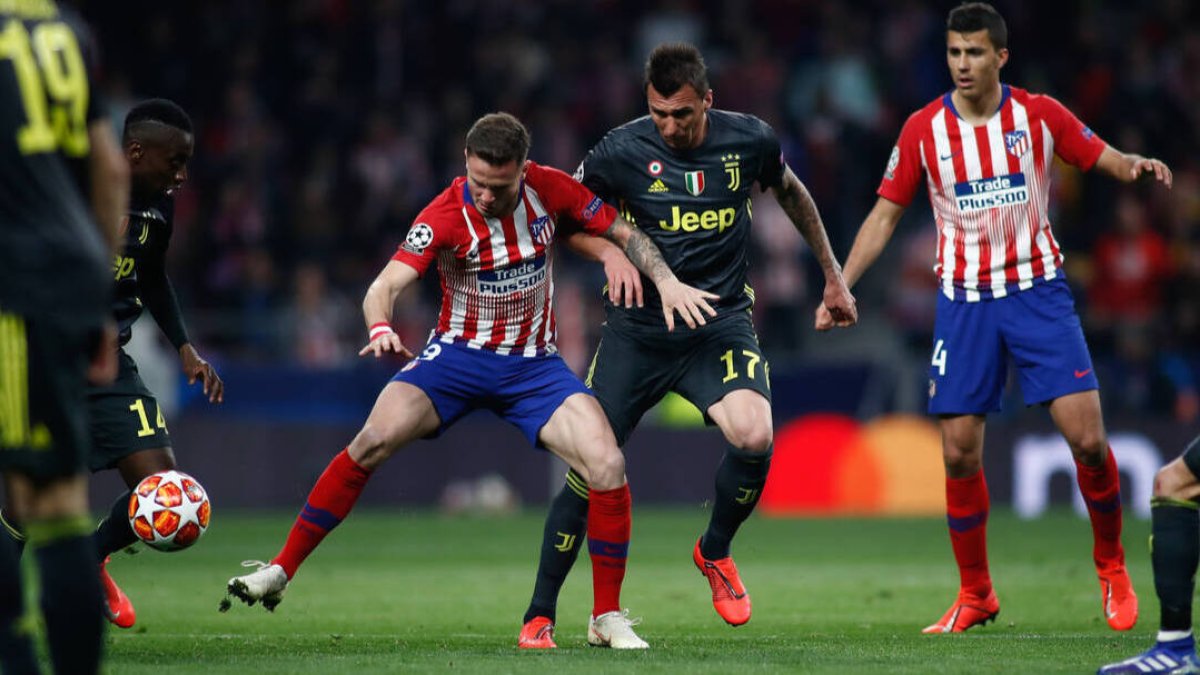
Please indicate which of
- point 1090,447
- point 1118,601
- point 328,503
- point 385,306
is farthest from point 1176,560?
point 328,503

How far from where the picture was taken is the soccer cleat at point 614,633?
7129 mm

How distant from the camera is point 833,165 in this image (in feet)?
61.6

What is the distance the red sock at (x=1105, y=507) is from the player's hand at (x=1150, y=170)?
134 cm

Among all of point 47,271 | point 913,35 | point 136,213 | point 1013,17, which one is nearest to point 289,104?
point 913,35

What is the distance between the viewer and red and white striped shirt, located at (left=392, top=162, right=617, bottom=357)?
7.49m

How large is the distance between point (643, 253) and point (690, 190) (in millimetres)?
462

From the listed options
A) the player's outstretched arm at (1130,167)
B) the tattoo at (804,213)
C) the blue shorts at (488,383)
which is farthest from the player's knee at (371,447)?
the player's outstretched arm at (1130,167)

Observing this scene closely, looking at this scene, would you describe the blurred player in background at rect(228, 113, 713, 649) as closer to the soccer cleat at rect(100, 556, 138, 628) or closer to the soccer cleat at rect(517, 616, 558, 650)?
the soccer cleat at rect(517, 616, 558, 650)

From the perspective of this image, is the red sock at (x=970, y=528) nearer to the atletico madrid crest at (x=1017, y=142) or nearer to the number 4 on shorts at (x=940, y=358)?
the number 4 on shorts at (x=940, y=358)

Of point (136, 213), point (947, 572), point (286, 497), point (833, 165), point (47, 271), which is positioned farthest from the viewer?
point (833, 165)

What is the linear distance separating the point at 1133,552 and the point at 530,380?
6.27 metres

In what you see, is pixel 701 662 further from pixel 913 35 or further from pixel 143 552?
pixel 913 35

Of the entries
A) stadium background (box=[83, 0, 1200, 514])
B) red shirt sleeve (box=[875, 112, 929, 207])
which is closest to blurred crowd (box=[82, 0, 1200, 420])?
stadium background (box=[83, 0, 1200, 514])

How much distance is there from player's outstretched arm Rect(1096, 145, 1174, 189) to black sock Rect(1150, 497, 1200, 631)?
2082 millimetres
